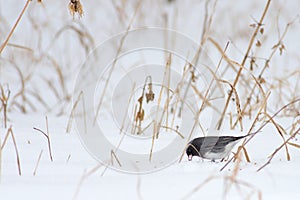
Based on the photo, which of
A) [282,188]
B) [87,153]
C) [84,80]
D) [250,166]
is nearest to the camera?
[282,188]

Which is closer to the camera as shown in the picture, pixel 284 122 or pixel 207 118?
pixel 284 122

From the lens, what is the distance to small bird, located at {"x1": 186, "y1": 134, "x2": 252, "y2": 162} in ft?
4.73

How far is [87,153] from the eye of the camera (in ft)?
5.21

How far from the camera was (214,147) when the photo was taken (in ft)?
4.78

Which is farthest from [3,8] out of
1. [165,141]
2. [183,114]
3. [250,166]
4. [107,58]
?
[250,166]

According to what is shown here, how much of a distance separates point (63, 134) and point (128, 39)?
318 cm

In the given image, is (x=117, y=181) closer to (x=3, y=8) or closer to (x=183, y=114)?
(x=183, y=114)

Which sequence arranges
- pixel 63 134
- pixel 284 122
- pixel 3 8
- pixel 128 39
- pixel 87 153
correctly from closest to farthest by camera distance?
pixel 87 153
pixel 63 134
pixel 284 122
pixel 128 39
pixel 3 8

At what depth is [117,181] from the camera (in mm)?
1217

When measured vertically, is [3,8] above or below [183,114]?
above

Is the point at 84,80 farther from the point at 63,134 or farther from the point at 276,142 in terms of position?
the point at 276,142

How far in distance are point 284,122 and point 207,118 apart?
371mm

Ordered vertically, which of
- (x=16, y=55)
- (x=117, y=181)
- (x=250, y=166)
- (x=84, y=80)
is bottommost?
(x=117, y=181)

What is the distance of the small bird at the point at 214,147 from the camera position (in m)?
1.44
